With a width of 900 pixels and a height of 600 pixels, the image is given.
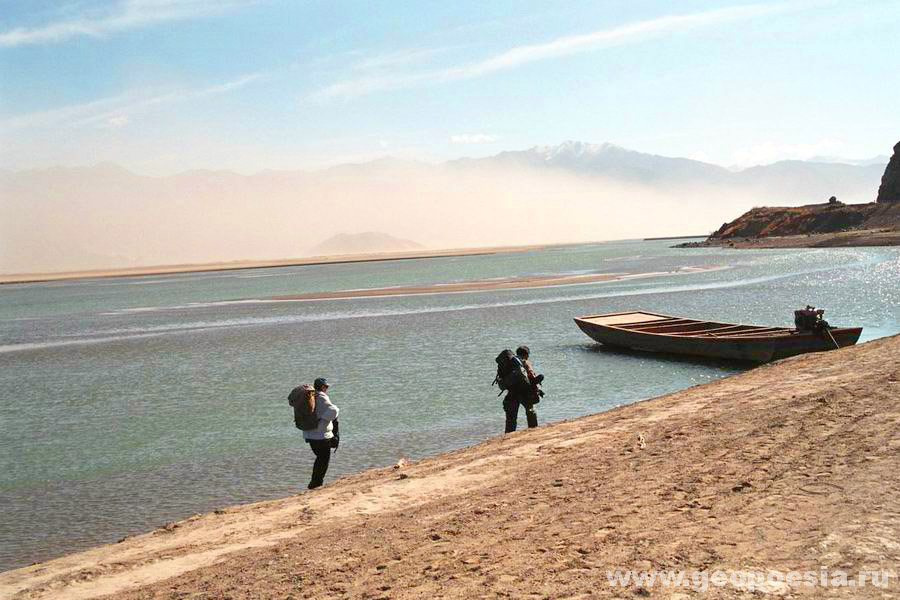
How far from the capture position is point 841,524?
7.44 meters

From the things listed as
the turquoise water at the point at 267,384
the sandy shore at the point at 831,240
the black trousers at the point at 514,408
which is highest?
the sandy shore at the point at 831,240

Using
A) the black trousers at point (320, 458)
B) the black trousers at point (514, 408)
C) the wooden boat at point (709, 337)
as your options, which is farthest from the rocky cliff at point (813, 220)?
the black trousers at point (320, 458)

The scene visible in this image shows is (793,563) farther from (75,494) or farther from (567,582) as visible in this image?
(75,494)

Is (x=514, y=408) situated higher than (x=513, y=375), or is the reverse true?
(x=513, y=375)

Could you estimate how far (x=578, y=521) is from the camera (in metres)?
8.62

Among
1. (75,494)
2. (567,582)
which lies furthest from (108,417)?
(567,582)

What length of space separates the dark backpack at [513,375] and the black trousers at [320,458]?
12.3 feet

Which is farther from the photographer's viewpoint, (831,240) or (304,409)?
(831,240)

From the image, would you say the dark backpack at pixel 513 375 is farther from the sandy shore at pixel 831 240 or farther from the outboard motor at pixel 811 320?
the sandy shore at pixel 831 240

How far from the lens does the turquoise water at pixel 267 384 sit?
15742 millimetres

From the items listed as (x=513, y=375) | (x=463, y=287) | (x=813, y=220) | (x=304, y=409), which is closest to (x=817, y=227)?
(x=813, y=220)

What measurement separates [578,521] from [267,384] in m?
20.9

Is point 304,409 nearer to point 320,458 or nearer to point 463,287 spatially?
point 320,458

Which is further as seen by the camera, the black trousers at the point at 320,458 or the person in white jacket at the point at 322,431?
the black trousers at the point at 320,458
